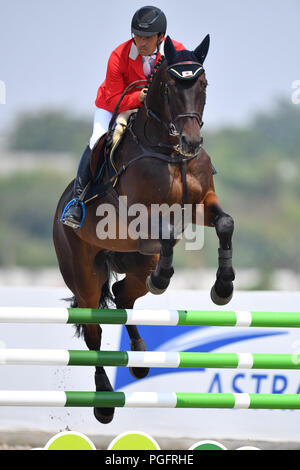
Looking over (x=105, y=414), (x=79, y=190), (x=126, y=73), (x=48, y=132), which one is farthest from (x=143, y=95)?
(x=48, y=132)

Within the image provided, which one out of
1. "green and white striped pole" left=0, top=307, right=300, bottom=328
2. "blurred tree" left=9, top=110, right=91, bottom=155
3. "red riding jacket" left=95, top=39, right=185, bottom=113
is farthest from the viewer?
"blurred tree" left=9, top=110, right=91, bottom=155

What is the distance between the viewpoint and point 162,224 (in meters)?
4.45

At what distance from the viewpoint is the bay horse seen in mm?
4340

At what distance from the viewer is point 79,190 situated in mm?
5191

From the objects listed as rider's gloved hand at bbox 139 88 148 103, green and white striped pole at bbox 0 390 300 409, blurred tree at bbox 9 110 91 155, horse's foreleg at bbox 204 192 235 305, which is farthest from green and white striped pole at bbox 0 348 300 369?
blurred tree at bbox 9 110 91 155

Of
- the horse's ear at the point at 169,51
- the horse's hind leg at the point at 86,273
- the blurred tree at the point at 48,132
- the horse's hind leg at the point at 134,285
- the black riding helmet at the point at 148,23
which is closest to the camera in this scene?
the horse's ear at the point at 169,51

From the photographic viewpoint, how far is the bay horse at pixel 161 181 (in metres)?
4.34

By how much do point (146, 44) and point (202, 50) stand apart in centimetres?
40

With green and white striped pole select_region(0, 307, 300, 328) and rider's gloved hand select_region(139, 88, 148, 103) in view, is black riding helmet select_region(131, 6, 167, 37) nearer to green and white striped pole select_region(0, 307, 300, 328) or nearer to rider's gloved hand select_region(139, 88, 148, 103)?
rider's gloved hand select_region(139, 88, 148, 103)

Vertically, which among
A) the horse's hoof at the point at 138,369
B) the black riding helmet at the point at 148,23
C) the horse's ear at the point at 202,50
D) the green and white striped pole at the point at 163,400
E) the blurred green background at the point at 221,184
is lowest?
the green and white striped pole at the point at 163,400

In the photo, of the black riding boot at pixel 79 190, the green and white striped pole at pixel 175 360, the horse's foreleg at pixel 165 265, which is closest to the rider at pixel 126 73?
the black riding boot at pixel 79 190

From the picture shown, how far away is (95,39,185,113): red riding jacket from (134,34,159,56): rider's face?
0.29 ft

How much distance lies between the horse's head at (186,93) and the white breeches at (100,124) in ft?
2.26

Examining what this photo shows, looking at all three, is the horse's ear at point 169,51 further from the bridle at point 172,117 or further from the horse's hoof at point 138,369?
the horse's hoof at point 138,369
